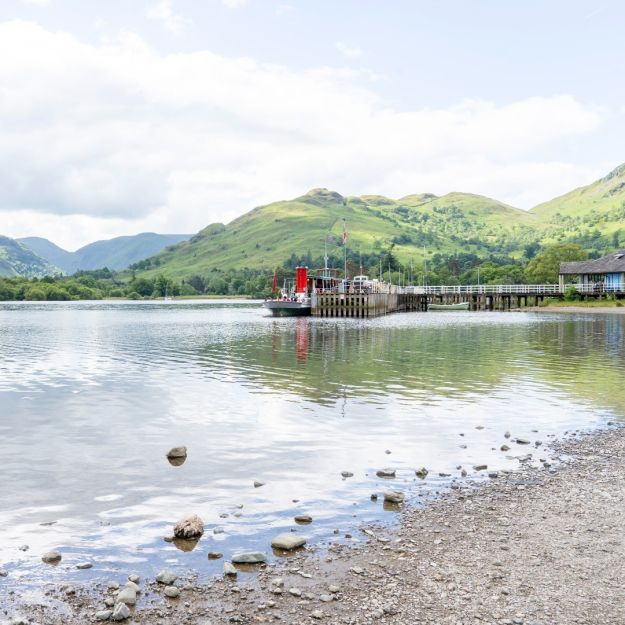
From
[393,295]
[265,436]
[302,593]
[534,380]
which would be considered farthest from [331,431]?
[393,295]

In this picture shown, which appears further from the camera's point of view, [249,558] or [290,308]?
[290,308]

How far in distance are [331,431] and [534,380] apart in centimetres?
1847

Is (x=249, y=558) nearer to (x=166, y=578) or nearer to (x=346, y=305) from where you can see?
(x=166, y=578)

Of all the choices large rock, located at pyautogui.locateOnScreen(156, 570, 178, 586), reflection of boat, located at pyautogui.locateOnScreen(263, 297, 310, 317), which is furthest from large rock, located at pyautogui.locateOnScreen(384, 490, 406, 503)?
reflection of boat, located at pyautogui.locateOnScreen(263, 297, 310, 317)

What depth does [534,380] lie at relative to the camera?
125 feet

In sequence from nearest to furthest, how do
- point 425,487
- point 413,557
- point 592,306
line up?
1. point 413,557
2. point 425,487
3. point 592,306

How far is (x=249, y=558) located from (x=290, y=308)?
125m

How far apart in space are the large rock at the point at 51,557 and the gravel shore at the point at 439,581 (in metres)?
1.53

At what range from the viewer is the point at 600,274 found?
14912 cm

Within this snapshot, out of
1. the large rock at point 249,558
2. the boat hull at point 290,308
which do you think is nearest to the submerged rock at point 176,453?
the large rock at point 249,558

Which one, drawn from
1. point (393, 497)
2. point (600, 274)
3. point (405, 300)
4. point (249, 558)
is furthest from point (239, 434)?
point (405, 300)

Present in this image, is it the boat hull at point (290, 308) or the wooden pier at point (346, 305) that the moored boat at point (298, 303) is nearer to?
the boat hull at point (290, 308)

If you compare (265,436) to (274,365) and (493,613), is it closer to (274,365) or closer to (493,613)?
(493,613)

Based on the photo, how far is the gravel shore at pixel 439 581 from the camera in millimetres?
10289
